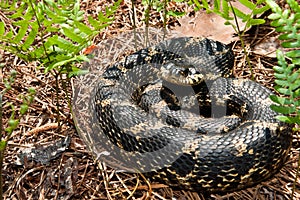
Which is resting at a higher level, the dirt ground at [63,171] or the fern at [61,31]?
the fern at [61,31]

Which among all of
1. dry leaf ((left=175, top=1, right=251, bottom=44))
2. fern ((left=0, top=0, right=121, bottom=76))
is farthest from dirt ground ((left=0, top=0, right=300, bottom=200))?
dry leaf ((left=175, top=1, right=251, bottom=44))

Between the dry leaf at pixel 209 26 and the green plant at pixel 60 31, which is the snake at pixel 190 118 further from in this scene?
the green plant at pixel 60 31

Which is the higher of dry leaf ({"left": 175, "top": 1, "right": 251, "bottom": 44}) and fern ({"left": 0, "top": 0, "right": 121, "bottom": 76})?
fern ({"left": 0, "top": 0, "right": 121, "bottom": 76})

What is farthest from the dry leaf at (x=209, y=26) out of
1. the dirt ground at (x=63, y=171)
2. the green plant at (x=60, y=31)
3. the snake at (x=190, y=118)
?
the green plant at (x=60, y=31)

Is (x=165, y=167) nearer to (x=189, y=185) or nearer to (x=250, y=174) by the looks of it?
(x=189, y=185)

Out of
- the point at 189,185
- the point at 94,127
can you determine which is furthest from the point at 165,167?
the point at 94,127

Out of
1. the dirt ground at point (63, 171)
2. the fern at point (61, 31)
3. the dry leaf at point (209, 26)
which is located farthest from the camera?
the dry leaf at point (209, 26)

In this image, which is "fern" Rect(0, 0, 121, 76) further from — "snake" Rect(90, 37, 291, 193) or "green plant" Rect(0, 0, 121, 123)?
"snake" Rect(90, 37, 291, 193)

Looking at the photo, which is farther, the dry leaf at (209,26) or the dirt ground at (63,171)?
the dry leaf at (209,26)
